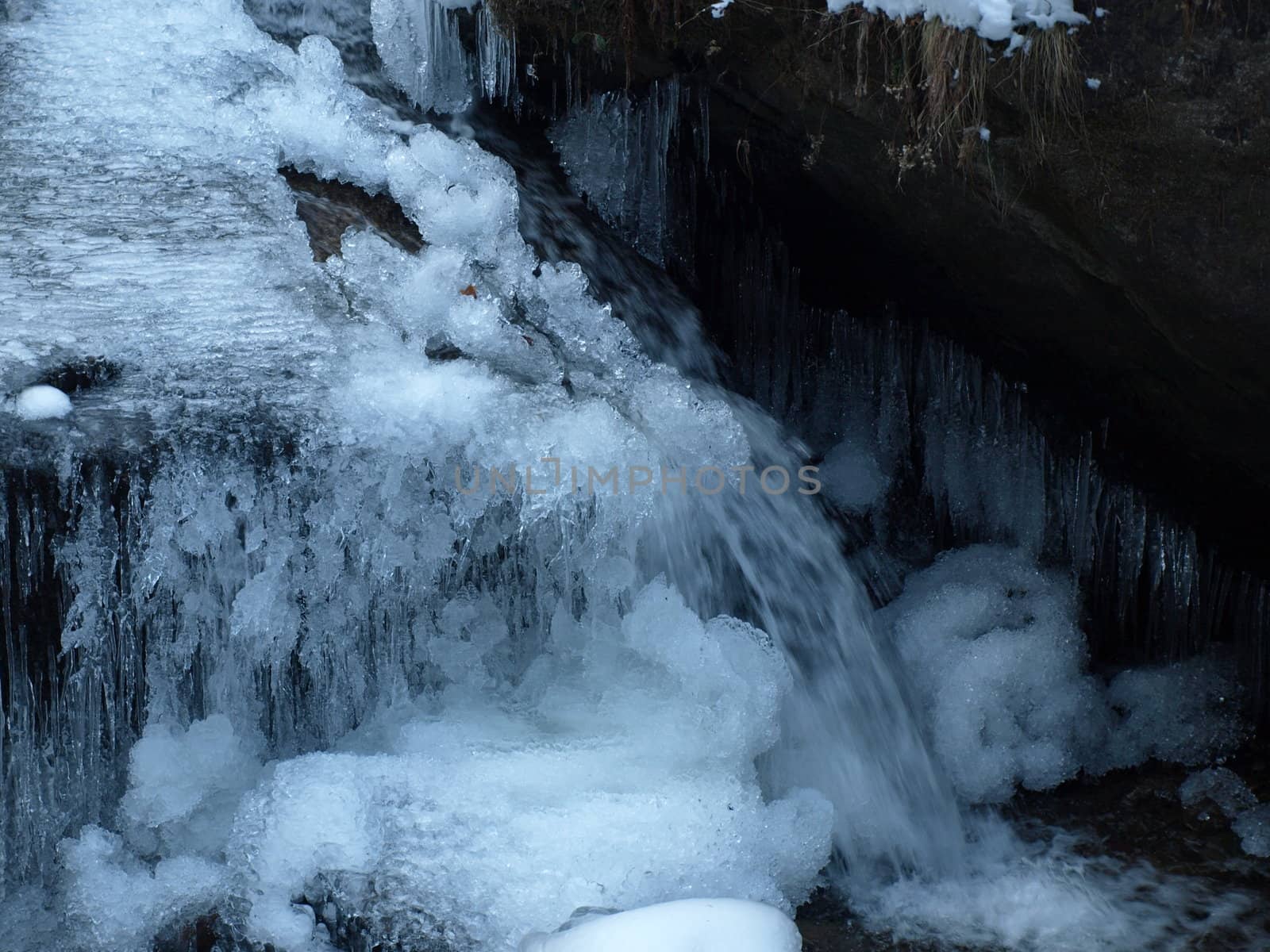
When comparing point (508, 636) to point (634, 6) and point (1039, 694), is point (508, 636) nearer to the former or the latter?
point (1039, 694)

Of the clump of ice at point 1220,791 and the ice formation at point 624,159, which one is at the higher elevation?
the ice formation at point 624,159

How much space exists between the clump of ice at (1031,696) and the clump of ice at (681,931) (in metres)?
1.34

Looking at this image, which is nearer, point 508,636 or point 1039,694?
point 508,636

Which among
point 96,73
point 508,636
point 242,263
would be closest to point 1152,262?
point 508,636

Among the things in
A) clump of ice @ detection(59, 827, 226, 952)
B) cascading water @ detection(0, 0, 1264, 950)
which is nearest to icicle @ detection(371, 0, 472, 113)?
cascading water @ detection(0, 0, 1264, 950)

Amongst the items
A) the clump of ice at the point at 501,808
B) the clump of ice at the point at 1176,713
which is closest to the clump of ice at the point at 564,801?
the clump of ice at the point at 501,808

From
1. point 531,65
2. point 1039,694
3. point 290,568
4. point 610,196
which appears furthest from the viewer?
point 610,196

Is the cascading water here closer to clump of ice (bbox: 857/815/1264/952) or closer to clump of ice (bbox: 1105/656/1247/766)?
clump of ice (bbox: 857/815/1264/952)

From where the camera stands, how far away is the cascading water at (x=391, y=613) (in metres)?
2.40

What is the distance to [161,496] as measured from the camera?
7.97ft

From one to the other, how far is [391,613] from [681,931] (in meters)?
1.12

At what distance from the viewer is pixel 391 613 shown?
2740mm

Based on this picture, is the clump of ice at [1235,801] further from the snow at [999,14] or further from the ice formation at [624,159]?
the ice formation at [624,159]

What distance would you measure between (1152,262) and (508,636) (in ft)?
6.40
